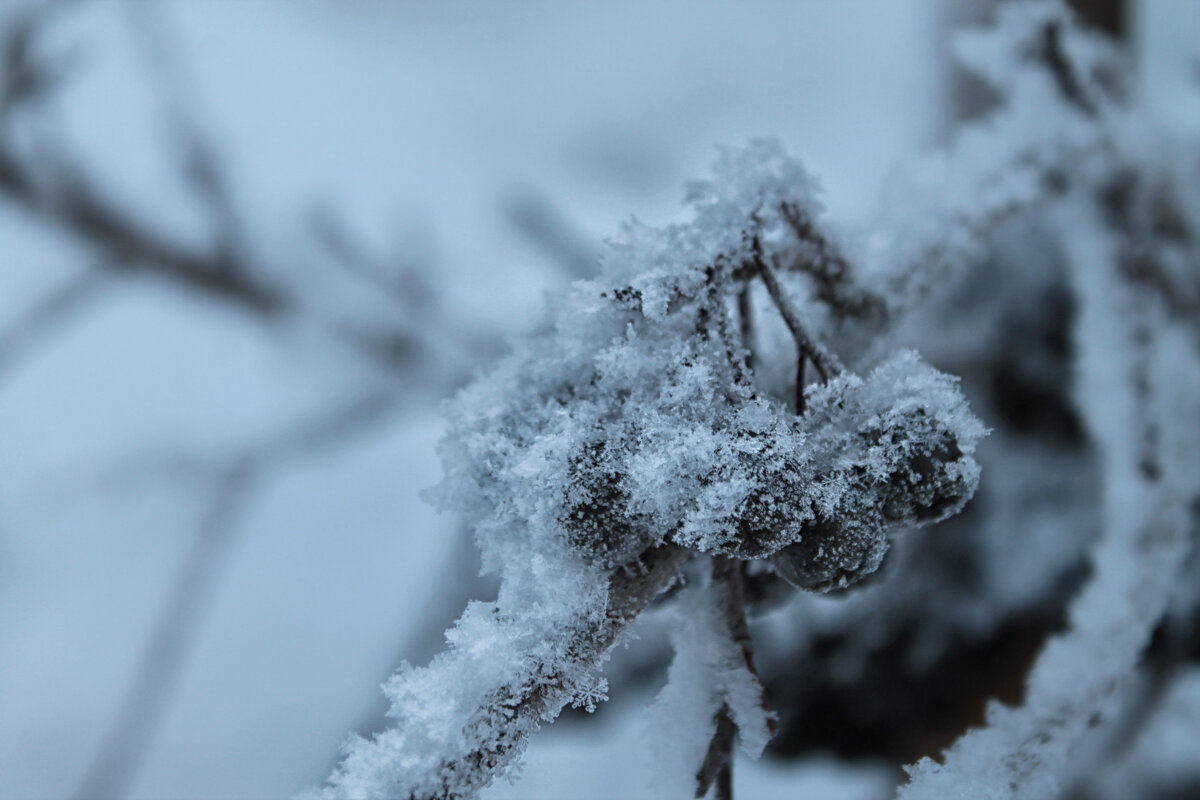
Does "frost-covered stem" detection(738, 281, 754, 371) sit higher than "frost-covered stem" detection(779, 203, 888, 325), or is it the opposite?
"frost-covered stem" detection(779, 203, 888, 325)

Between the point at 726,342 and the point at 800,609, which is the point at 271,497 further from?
the point at 726,342

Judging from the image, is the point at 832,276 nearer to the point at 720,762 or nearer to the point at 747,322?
the point at 747,322

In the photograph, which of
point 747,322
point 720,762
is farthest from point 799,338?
point 720,762

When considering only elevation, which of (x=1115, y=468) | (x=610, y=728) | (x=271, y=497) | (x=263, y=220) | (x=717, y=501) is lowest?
(x=717, y=501)

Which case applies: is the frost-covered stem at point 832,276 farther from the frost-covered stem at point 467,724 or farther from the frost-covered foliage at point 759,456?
the frost-covered stem at point 467,724

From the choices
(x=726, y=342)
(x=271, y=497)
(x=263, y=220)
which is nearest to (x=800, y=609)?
(x=726, y=342)

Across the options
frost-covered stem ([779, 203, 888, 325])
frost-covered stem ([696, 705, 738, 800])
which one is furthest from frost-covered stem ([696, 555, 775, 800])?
frost-covered stem ([779, 203, 888, 325])

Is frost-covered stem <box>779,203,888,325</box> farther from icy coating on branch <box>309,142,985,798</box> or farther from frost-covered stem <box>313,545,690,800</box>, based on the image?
frost-covered stem <box>313,545,690,800</box>
